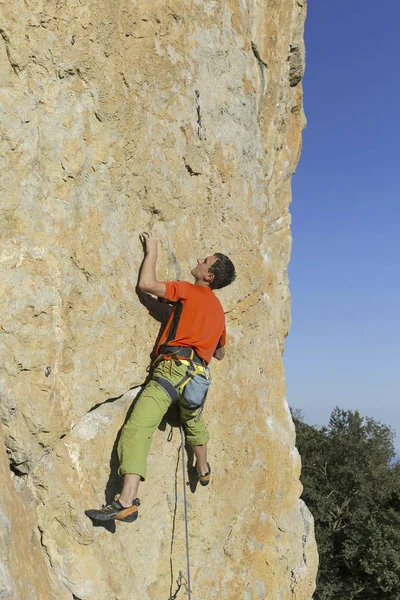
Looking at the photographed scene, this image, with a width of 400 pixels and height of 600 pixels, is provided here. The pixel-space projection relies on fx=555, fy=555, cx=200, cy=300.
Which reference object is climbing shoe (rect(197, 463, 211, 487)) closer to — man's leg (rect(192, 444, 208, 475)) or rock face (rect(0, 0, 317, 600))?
man's leg (rect(192, 444, 208, 475))

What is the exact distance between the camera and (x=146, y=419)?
4.60 metres

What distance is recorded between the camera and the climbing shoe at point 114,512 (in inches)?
161

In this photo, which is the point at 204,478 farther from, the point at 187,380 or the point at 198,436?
the point at 187,380

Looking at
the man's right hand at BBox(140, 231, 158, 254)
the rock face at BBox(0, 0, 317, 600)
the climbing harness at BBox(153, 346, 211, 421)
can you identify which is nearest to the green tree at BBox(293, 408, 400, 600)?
the rock face at BBox(0, 0, 317, 600)

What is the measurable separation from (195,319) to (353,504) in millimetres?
22373

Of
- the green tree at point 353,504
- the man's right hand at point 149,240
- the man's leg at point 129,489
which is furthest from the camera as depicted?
the green tree at point 353,504

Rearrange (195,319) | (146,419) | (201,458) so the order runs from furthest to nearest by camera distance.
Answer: (201,458) < (195,319) < (146,419)

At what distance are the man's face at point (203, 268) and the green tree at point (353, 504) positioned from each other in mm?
19662

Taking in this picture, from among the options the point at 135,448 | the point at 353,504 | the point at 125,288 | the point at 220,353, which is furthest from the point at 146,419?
the point at 353,504

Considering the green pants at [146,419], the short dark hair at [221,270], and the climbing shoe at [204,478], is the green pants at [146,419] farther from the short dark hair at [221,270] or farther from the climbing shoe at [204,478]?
the short dark hair at [221,270]

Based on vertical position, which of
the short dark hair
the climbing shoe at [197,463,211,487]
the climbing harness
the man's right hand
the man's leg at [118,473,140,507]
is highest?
the short dark hair

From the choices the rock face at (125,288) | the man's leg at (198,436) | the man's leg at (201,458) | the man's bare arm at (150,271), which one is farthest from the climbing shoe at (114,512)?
the man's bare arm at (150,271)

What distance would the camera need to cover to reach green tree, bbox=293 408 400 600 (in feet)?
70.4

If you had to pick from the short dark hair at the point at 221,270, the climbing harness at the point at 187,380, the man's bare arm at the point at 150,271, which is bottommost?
the climbing harness at the point at 187,380
